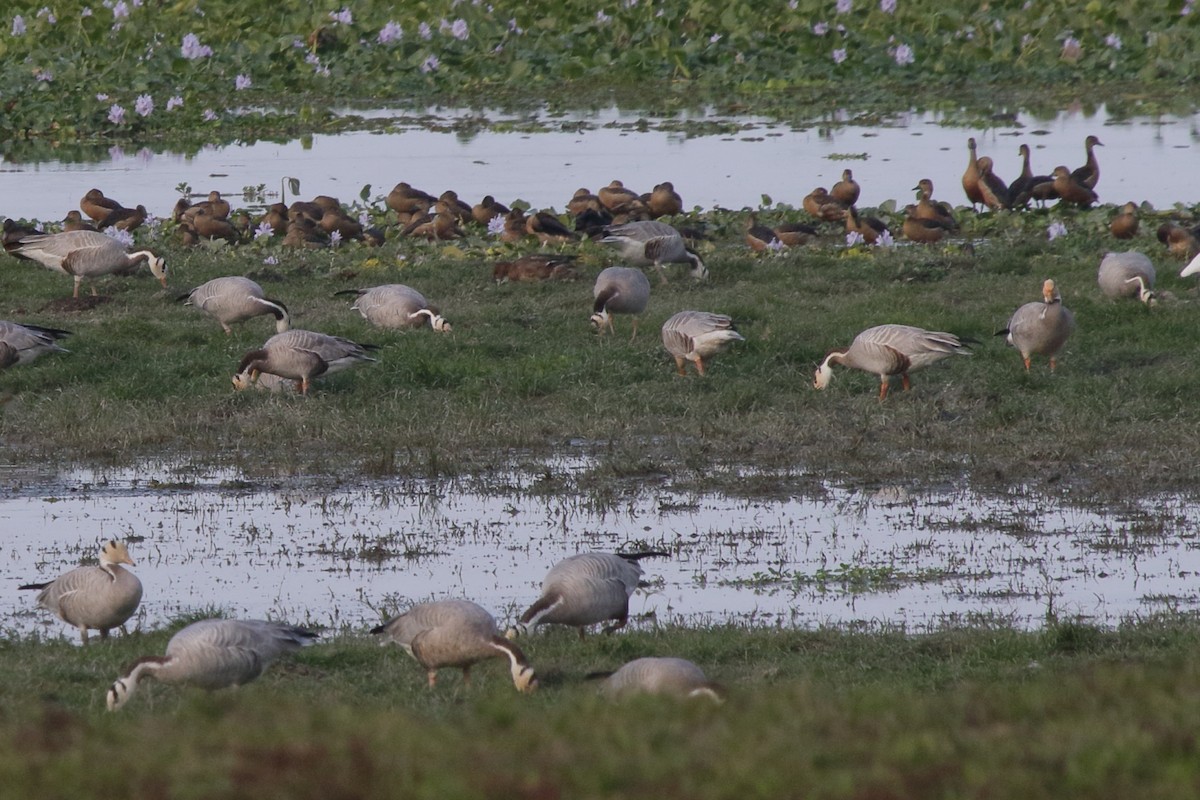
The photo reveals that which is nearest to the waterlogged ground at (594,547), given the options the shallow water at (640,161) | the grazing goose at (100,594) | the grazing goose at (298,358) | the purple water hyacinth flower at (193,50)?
the grazing goose at (100,594)

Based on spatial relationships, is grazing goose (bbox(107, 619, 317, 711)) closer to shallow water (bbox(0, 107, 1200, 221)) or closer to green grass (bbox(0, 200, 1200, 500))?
green grass (bbox(0, 200, 1200, 500))

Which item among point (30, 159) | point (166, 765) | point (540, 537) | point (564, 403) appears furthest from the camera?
point (30, 159)

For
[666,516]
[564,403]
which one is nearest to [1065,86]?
[564,403]

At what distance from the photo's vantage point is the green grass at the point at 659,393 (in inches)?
454

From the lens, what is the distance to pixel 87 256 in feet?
51.4

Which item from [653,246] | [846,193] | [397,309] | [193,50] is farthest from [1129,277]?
[193,50]

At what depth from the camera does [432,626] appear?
7.73 metres

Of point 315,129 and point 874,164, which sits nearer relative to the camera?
point 874,164

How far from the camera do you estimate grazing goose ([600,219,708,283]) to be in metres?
15.9

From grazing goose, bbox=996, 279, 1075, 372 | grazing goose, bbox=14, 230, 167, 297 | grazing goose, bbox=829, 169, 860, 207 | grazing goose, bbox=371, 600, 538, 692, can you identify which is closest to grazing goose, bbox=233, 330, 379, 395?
grazing goose, bbox=14, 230, 167, 297

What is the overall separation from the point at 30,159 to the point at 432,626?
21.0 meters

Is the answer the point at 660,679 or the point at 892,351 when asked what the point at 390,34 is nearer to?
the point at 892,351

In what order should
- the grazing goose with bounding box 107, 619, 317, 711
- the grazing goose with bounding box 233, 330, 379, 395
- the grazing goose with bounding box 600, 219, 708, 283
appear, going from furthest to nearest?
the grazing goose with bounding box 600, 219, 708, 283, the grazing goose with bounding box 233, 330, 379, 395, the grazing goose with bounding box 107, 619, 317, 711

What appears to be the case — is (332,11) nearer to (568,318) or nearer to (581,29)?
(581,29)
